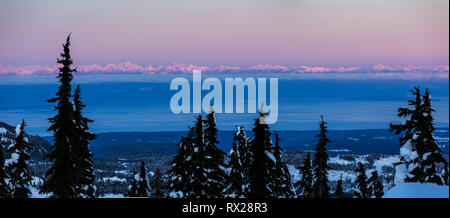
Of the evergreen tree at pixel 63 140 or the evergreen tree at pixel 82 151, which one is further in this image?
the evergreen tree at pixel 82 151

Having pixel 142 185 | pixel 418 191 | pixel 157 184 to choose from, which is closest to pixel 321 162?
pixel 157 184

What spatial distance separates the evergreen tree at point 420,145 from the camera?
2902cm

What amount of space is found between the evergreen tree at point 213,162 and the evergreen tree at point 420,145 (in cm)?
1462

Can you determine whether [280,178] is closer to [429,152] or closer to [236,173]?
[236,173]

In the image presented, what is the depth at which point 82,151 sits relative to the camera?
110 ft

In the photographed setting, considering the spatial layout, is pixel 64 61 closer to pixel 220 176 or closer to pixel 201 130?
pixel 201 130

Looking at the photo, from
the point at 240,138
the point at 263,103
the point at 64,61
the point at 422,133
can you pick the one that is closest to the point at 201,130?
the point at 240,138

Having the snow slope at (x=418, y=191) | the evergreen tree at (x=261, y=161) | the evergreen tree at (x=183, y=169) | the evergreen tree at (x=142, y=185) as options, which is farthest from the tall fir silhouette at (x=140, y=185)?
the snow slope at (x=418, y=191)

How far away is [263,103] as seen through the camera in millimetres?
31078

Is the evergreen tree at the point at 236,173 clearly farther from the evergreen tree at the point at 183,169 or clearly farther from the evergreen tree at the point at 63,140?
the evergreen tree at the point at 63,140

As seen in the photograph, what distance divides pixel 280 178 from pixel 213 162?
12.5m

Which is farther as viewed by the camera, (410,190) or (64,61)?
(64,61)
